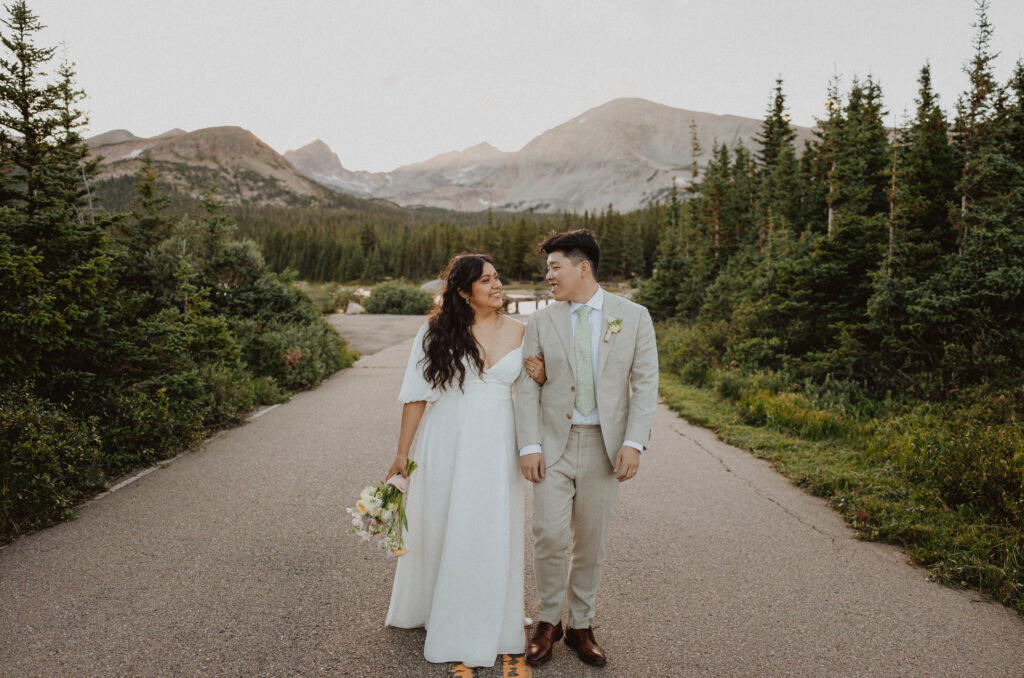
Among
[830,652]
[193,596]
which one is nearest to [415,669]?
[193,596]

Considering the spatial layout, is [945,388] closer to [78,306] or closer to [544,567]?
[544,567]

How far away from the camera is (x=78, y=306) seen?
6246 millimetres

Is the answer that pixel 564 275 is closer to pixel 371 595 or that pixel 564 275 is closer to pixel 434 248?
pixel 371 595

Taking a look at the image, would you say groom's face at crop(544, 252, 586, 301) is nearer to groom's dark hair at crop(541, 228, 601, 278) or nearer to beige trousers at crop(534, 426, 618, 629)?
groom's dark hair at crop(541, 228, 601, 278)

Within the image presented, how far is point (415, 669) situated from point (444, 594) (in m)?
0.41

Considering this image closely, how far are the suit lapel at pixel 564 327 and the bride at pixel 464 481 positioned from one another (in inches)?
7.6

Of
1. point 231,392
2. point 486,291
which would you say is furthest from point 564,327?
point 231,392

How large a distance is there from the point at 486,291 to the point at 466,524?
1374 millimetres

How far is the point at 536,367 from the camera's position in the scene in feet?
11.0

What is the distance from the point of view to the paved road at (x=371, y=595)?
3.21 metres

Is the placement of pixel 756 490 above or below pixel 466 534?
below

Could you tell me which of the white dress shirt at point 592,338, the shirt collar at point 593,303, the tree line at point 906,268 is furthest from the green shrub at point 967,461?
the shirt collar at point 593,303

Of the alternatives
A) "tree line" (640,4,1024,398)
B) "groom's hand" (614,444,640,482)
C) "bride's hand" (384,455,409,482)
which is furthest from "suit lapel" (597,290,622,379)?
"tree line" (640,4,1024,398)

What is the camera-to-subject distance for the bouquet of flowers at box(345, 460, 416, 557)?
131 inches
